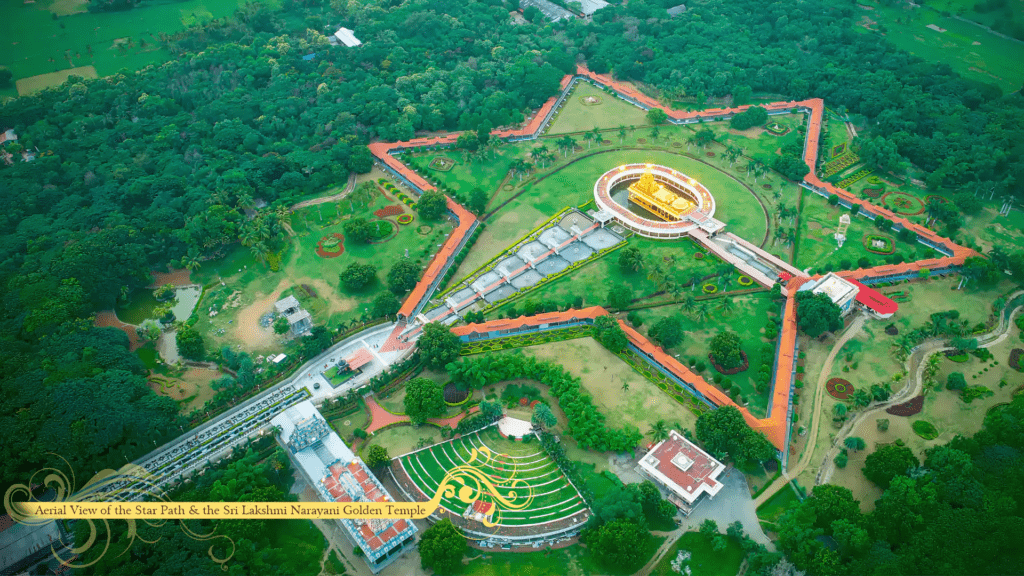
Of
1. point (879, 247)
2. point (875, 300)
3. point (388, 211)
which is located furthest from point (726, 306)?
point (388, 211)

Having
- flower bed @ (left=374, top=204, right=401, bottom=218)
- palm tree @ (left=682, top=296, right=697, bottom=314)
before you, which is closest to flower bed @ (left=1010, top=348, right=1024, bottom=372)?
palm tree @ (left=682, top=296, right=697, bottom=314)

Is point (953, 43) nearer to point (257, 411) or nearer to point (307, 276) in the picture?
point (307, 276)

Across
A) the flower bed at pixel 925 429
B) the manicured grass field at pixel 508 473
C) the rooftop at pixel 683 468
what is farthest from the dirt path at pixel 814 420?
the manicured grass field at pixel 508 473

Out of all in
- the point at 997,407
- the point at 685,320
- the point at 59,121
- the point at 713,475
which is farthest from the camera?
the point at 59,121

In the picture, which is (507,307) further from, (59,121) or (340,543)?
(59,121)

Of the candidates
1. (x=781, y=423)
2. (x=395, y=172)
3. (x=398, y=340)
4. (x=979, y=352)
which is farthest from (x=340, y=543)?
(x=979, y=352)

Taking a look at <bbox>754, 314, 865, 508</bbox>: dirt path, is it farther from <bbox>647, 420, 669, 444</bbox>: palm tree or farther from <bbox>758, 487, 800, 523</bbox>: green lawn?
<bbox>647, 420, 669, 444</bbox>: palm tree
